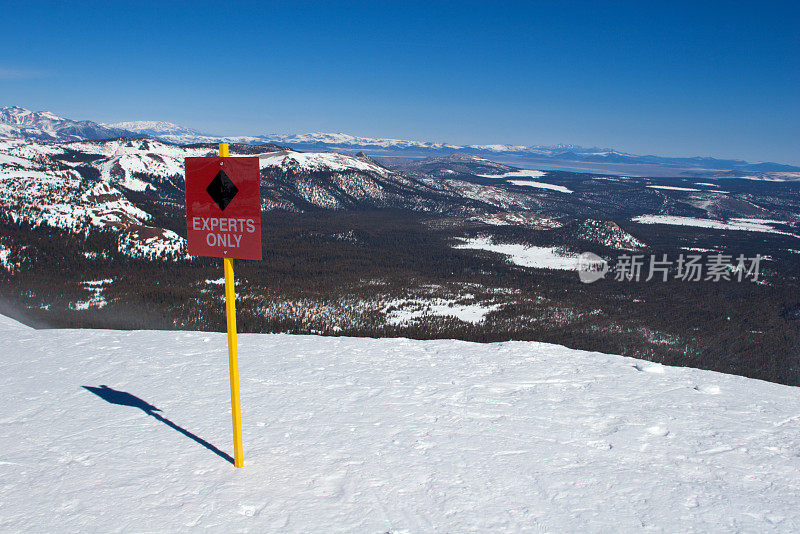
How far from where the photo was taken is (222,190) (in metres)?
6.51

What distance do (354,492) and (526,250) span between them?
15814 cm

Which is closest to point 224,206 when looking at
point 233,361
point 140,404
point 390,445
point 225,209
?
point 225,209

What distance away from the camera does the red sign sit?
638 centimetres

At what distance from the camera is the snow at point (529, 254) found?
5276 inches

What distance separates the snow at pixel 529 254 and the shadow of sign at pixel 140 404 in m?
126

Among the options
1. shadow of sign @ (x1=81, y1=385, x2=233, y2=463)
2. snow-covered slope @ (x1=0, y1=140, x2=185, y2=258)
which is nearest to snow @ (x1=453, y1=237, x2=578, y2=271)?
snow-covered slope @ (x1=0, y1=140, x2=185, y2=258)

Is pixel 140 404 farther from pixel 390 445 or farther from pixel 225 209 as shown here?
pixel 225 209

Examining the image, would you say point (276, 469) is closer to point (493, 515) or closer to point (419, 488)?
point (419, 488)

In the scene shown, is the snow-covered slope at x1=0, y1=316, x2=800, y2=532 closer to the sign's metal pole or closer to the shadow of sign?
the shadow of sign

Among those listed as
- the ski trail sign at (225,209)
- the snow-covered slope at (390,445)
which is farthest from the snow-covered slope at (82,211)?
the ski trail sign at (225,209)

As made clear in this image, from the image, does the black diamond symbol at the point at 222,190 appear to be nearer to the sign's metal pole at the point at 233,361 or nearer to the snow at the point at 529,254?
the sign's metal pole at the point at 233,361

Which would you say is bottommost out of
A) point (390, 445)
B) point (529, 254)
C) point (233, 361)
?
point (529, 254)

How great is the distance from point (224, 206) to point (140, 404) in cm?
630

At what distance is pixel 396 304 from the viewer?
78.8 m
